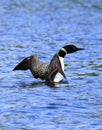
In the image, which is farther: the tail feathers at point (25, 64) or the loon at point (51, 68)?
the tail feathers at point (25, 64)

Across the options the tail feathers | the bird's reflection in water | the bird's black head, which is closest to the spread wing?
the bird's reflection in water

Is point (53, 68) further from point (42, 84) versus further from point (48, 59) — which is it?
point (48, 59)

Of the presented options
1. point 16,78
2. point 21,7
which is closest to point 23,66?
point 16,78

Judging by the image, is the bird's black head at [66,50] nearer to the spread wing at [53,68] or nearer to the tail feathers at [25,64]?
the spread wing at [53,68]

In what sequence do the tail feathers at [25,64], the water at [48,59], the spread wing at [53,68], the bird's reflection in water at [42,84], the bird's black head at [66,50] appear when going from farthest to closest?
the tail feathers at [25,64], the bird's black head at [66,50], the spread wing at [53,68], the bird's reflection in water at [42,84], the water at [48,59]

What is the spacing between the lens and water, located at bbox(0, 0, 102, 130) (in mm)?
13242

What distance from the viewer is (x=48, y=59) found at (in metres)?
21.9

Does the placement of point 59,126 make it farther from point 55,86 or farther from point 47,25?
point 47,25

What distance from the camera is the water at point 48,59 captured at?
521 inches

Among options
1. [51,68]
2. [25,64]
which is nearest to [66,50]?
[51,68]

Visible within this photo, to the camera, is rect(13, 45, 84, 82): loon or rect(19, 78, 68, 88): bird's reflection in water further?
rect(13, 45, 84, 82): loon

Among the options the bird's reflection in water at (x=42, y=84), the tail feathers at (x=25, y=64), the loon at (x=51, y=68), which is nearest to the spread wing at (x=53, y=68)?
the loon at (x=51, y=68)

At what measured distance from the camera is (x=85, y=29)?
101ft

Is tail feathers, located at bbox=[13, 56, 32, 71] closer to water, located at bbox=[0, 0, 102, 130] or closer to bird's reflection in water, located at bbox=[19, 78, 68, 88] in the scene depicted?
water, located at bbox=[0, 0, 102, 130]
